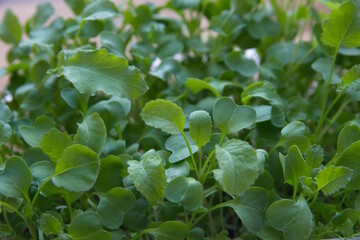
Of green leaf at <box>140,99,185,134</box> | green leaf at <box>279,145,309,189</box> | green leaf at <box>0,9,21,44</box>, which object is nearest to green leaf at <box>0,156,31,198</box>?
green leaf at <box>140,99,185,134</box>

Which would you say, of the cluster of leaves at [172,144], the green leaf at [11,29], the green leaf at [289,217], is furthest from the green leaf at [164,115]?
the green leaf at [11,29]

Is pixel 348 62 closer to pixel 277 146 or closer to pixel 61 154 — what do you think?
pixel 277 146

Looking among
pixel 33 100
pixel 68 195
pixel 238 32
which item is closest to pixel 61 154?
pixel 68 195

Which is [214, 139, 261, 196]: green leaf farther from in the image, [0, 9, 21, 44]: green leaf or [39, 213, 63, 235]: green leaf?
[0, 9, 21, 44]: green leaf

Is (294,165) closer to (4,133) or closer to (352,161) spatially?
(352,161)

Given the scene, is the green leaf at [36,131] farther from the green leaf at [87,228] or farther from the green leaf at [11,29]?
the green leaf at [11,29]

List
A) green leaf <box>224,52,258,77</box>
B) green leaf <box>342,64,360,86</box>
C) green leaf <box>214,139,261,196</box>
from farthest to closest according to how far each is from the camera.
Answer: green leaf <box>224,52,258,77</box> < green leaf <box>342,64,360,86</box> < green leaf <box>214,139,261,196</box>
